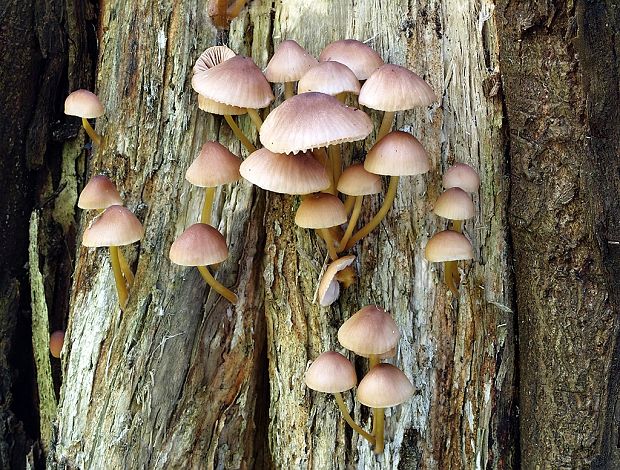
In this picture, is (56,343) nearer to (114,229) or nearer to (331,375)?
(114,229)

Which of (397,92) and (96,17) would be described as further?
(96,17)

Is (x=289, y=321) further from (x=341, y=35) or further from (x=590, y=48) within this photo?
(x=590, y=48)

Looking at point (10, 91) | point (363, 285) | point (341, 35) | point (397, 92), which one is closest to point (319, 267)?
point (363, 285)

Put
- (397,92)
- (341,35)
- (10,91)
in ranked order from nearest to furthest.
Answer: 1. (397,92)
2. (341,35)
3. (10,91)

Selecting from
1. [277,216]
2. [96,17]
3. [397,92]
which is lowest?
[277,216]

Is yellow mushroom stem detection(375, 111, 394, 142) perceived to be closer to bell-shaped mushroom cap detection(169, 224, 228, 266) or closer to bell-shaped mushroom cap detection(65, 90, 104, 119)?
bell-shaped mushroom cap detection(169, 224, 228, 266)

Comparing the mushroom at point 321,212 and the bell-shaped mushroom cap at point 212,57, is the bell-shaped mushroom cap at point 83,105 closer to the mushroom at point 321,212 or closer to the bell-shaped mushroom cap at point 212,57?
the bell-shaped mushroom cap at point 212,57

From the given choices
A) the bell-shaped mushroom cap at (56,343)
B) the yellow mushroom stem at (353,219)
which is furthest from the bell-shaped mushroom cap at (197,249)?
the bell-shaped mushroom cap at (56,343)
